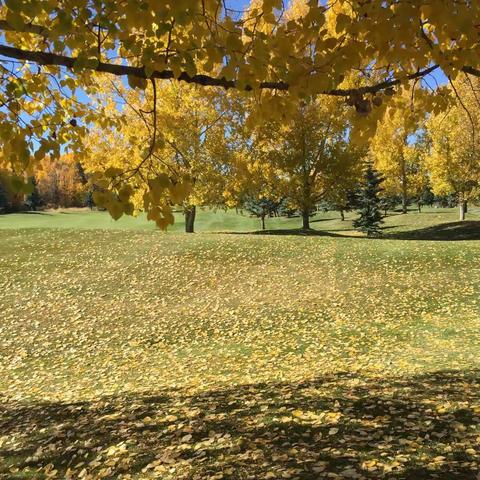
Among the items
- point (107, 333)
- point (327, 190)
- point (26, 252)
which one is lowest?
point (107, 333)

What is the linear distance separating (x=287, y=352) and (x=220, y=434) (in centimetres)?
421

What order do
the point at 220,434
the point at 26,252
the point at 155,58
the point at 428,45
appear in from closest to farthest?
the point at 155,58, the point at 428,45, the point at 220,434, the point at 26,252

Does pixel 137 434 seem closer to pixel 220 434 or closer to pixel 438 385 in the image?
pixel 220 434

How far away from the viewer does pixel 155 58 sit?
3.01 m

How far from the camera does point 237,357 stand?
8.72 m

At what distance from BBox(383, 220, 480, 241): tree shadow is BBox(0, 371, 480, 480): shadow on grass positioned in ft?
68.1

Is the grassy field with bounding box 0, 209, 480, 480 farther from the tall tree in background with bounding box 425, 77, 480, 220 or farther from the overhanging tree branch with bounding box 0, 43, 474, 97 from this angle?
the tall tree in background with bounding box 425, 77, 480, 220

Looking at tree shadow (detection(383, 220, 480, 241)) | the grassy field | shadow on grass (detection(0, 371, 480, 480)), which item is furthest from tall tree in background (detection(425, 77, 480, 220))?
shadow on grass (detection(0, 371, 480, 480))

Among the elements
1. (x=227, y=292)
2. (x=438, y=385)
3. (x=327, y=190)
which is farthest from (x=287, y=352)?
(x=327, y=190)

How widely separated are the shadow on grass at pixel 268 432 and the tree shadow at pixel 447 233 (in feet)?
68.1

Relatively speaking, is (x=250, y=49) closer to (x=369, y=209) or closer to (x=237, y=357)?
(x=237, y=357)

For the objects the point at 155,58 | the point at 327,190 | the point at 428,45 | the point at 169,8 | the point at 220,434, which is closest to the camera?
the point at 169,8

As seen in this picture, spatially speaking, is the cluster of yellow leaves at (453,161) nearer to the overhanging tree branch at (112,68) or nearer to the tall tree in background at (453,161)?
the tall tree in background at (453,161)

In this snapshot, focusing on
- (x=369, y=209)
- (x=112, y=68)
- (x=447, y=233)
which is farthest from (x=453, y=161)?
(x=112, y=68)
